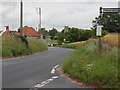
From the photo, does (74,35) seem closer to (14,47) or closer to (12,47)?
(14,47)

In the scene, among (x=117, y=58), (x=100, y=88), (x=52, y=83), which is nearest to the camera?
(x=100, y=88)

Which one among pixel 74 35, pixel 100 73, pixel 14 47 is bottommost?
pixel 100 73

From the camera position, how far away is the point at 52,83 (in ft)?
24.2

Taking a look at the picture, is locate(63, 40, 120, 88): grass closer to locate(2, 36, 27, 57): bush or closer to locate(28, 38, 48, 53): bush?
locate(2, 36, 27, 57): bush

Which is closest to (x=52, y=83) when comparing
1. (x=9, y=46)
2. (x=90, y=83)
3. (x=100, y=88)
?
(x=90, y=83)

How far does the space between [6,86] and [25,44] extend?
19.3 meters

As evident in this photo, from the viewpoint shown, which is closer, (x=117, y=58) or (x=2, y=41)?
(x=117, y=58)

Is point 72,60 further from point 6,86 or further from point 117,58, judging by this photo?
point 6,86

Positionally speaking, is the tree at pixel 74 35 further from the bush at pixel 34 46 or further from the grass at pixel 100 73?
the grass at pixel 100 73

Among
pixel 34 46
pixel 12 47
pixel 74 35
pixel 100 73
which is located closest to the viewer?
pixel 100 73

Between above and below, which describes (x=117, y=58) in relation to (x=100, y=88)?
above

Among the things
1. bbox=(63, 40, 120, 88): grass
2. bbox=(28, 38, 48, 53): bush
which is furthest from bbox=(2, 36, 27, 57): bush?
bbox=(63, 40, 120, 88): grass

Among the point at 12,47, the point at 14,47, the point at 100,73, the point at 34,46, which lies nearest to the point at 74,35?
the point at 34,46

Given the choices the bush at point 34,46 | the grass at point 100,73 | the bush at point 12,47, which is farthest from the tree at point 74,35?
the grass at point 100,73
